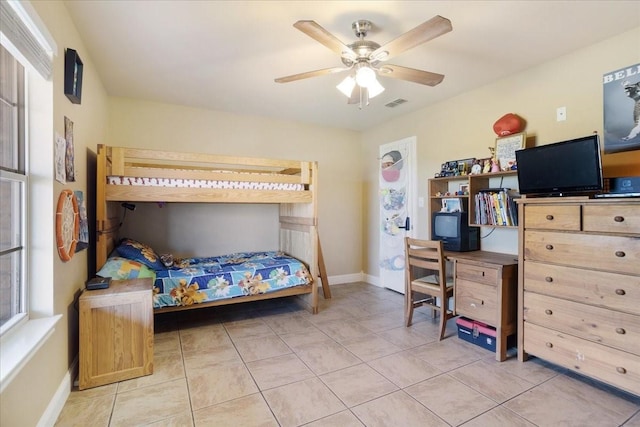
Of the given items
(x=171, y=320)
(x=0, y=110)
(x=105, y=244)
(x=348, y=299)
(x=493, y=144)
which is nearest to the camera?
(x=0, y=110)

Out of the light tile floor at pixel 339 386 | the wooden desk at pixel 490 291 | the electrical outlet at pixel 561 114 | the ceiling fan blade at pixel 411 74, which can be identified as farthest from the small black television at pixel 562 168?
the light tile floor at pixel 339 386

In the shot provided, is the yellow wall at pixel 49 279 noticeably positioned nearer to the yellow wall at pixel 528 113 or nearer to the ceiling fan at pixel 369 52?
the ceiling fan at pixel 369 52

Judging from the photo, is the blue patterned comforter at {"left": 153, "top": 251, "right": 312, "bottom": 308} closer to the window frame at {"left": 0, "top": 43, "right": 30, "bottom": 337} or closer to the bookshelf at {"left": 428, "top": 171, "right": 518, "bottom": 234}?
the window frame at {"left": 0, "top": 43, "right": 30, "bottom": 337}

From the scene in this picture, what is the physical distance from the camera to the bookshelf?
286 cm

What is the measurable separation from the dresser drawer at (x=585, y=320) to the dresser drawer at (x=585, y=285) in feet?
0.14

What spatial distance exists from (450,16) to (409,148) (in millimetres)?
2089

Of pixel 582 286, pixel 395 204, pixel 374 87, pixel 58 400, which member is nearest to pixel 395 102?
pixel 395 204

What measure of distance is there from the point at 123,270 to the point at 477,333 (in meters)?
2.99

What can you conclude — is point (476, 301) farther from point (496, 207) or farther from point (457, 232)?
point (496, 207)

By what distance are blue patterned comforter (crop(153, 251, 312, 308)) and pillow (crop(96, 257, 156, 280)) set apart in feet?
0.57

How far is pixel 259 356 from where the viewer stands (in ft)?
8.00

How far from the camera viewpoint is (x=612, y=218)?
187 centimetres

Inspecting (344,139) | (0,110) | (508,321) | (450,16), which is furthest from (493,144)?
(0,110)

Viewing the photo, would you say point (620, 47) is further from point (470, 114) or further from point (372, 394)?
point (372, 394)
